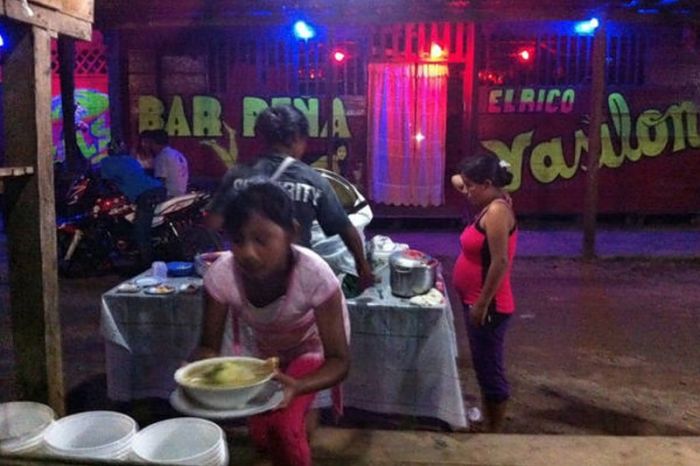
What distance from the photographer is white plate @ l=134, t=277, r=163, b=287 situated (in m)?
4.77

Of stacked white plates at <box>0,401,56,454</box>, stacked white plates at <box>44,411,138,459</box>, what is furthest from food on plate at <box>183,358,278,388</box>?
stacked white plates at <box>0,401,56,454</box>

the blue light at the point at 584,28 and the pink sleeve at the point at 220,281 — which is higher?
→ the blue light at the point at 584,28

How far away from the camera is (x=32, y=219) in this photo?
11.9ft

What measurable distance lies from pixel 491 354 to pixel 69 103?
31.7 ft

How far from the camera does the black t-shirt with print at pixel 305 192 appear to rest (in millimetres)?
4012

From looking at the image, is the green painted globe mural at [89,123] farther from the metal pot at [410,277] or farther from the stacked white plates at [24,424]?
the stacked white plates at [24,424]

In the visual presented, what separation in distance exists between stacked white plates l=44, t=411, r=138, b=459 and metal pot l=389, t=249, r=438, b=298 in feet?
6.35

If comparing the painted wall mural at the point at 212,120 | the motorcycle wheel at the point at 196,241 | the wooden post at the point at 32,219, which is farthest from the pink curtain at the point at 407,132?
the wooden post at the point at 32,219

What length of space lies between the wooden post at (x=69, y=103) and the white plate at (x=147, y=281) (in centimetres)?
729

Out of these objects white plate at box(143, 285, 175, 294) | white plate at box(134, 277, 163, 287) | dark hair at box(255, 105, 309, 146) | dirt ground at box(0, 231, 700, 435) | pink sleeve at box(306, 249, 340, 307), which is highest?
dark hair at box(255, 105, 309, 146)

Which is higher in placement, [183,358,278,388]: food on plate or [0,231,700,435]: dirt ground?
[183,358,278,388]: food on plate

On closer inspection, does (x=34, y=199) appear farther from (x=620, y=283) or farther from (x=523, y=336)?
(x=620, y=283)

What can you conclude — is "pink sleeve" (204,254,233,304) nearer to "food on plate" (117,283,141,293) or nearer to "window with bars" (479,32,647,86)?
"food on plate" (117,283,141,293)

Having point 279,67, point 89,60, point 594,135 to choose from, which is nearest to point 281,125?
point 594,135
